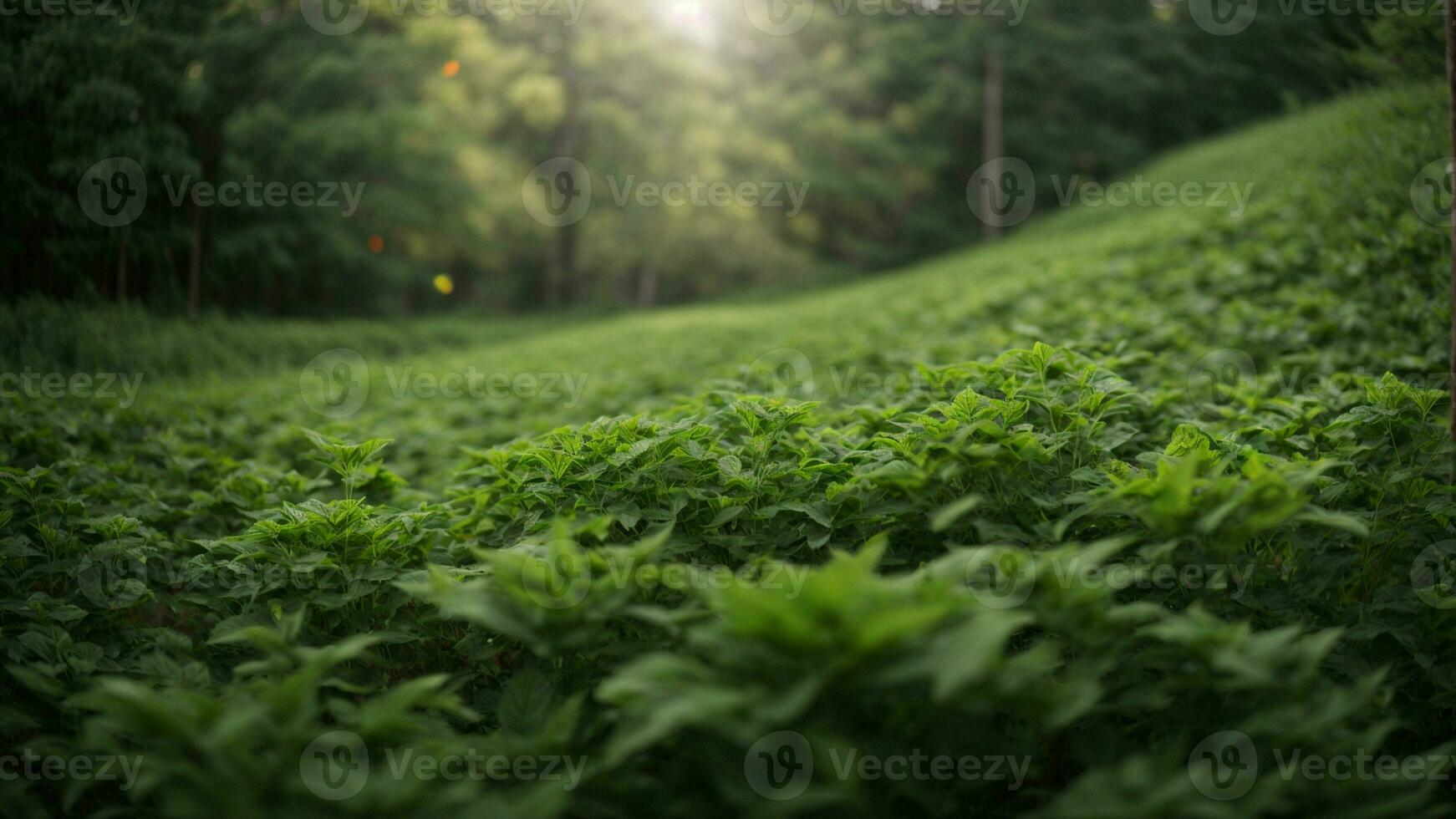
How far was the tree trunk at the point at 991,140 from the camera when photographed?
93.5ft

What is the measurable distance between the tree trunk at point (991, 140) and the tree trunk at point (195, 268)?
26.1 m

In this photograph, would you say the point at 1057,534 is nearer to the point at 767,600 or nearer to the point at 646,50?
the point at 767,600

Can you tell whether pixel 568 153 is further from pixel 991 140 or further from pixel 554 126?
pixel 991 140

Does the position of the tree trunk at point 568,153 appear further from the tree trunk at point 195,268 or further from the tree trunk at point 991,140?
the tree trunk at point 991,140

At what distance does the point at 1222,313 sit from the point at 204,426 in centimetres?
839

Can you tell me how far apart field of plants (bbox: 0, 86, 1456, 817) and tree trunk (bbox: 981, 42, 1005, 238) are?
87.4ft

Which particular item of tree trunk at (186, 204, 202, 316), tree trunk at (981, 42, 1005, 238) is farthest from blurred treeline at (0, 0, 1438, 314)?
tree trunk at (981, 42, 1005, 238)

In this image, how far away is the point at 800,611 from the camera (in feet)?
4.72

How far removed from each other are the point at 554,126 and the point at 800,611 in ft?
88.4

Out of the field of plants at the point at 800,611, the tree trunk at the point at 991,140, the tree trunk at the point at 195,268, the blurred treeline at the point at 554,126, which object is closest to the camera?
the field of plants at the point at 800,611

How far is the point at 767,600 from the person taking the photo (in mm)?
1419

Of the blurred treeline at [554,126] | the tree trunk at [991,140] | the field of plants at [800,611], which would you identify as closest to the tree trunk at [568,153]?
the blurred treeline at [554,126]

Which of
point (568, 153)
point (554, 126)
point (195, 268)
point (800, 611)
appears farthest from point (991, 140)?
point (800, 611)

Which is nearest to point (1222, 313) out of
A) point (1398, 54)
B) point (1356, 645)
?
point (1398, 54)
